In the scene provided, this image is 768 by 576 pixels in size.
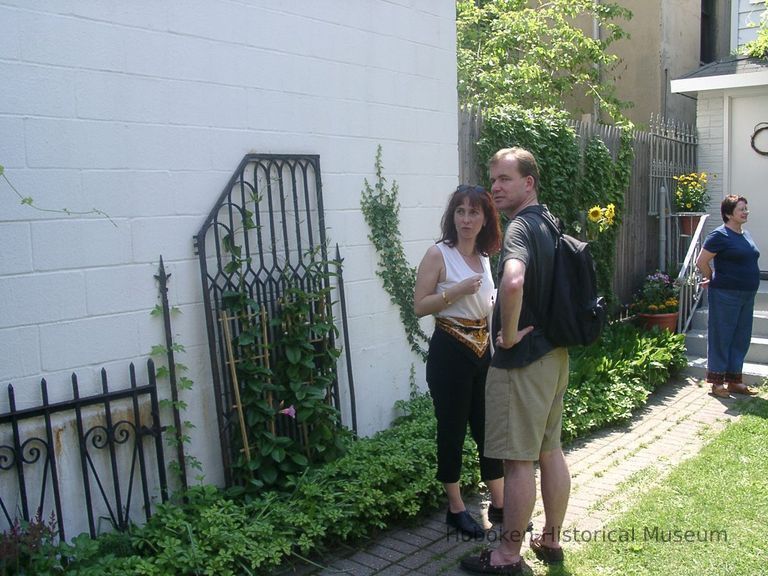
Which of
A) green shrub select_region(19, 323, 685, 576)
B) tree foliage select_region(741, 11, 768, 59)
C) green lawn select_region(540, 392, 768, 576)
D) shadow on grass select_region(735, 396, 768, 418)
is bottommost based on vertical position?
shadow on grass select_region(735, 396, 768, 418)

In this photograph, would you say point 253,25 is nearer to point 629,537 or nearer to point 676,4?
point 629,537

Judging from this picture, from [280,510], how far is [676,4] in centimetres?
1236

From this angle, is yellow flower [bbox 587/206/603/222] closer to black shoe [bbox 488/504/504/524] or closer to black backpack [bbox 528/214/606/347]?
black shoe [bbox 488/504/504/524]

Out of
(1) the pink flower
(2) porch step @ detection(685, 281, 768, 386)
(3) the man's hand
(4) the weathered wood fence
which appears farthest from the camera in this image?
(4) the weathered wood fence

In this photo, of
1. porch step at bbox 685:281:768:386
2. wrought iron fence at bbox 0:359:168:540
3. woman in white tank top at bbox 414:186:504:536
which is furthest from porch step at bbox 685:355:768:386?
wrought iron fence at bbox 0:359:168:540

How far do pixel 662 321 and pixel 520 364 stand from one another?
18.1 ft

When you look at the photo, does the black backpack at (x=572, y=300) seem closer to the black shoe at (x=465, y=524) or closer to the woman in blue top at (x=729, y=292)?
the black shoe at (x=465, y=524)

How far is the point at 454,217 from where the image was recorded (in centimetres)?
423

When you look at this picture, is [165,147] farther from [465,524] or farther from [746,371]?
[746,371]

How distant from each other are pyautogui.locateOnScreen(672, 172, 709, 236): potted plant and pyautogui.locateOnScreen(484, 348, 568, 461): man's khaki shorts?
696 cm

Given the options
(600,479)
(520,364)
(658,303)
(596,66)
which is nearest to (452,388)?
(520,364)

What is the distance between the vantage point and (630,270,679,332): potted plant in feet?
28.1

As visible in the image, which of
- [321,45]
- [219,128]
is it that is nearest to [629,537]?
[219,128]

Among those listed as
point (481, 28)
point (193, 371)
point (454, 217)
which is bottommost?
point (193, 371)
